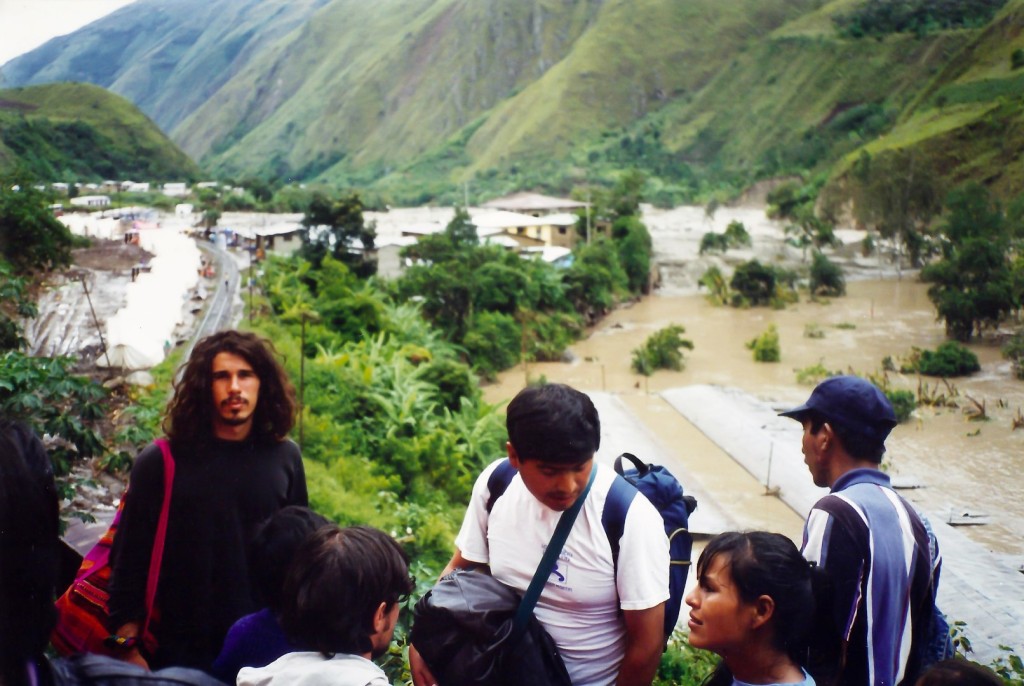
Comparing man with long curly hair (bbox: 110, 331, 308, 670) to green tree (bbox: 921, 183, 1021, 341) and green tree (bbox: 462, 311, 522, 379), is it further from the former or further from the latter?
green tree (bbox: 462, 311, 522, 379)

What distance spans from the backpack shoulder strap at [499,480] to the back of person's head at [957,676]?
802 mm

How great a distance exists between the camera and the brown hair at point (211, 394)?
1.87m

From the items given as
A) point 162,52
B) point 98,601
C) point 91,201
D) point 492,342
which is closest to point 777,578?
point 98,601

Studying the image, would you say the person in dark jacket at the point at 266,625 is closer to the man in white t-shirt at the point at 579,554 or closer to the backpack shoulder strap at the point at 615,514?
the man in white t-shirt at the point at 579,554

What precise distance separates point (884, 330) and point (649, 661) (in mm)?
10204

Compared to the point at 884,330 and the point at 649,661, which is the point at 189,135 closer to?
the point at 884,330

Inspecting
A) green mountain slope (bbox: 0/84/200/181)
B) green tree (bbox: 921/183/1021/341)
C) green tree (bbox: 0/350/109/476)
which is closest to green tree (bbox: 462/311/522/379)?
green tree (bbox: 921/183/1021/341)

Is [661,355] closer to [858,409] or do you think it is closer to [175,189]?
[175,189]

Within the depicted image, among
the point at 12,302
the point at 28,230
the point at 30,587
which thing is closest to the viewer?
the point at 30,587

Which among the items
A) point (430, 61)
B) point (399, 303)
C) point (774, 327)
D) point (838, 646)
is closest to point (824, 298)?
point (774, 327)

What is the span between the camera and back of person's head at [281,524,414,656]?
4.31 feet

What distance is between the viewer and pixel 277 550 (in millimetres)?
1503

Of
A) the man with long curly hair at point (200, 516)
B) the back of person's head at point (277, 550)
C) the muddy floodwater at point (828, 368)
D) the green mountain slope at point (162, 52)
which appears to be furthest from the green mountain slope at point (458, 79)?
the back of person's head at point (277, 550)

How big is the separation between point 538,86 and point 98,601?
44.6m
